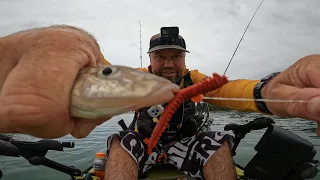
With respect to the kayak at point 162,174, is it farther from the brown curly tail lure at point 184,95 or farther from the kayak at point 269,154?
the brown curly tail lure at point 184,95

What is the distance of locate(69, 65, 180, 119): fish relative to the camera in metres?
1.47

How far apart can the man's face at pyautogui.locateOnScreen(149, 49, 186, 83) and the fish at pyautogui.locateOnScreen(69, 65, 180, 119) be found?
9.92ft

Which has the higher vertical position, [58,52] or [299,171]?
[58,52]

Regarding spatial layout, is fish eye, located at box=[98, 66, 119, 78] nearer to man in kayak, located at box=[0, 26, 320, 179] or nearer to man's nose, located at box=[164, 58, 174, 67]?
man in kayak, located at box=[0, 26, 320, 179]

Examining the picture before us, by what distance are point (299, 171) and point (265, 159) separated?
1.43 ft

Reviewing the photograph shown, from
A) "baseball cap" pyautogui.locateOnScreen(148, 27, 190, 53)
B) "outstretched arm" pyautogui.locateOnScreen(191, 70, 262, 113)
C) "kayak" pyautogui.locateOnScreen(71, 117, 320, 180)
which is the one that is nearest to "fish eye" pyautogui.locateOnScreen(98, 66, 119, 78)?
"outstretched arm" pyautogui.locateOnScreen(191, 70, 262, 113)

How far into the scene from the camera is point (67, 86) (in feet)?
4.70

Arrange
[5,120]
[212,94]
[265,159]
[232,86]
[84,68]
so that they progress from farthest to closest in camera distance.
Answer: [212,94] < [265,159] < [232,86] < [84,68] < [5,120]

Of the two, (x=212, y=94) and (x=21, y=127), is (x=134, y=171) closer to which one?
(x=212, y=94)

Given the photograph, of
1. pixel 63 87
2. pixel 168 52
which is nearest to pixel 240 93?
pixel 168 52

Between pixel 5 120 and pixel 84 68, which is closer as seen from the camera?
pixel 5 120

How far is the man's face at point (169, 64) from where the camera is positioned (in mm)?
4551

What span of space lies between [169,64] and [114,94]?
3.10m

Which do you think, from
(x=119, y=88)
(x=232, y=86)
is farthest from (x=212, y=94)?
(x=119, y=88)
